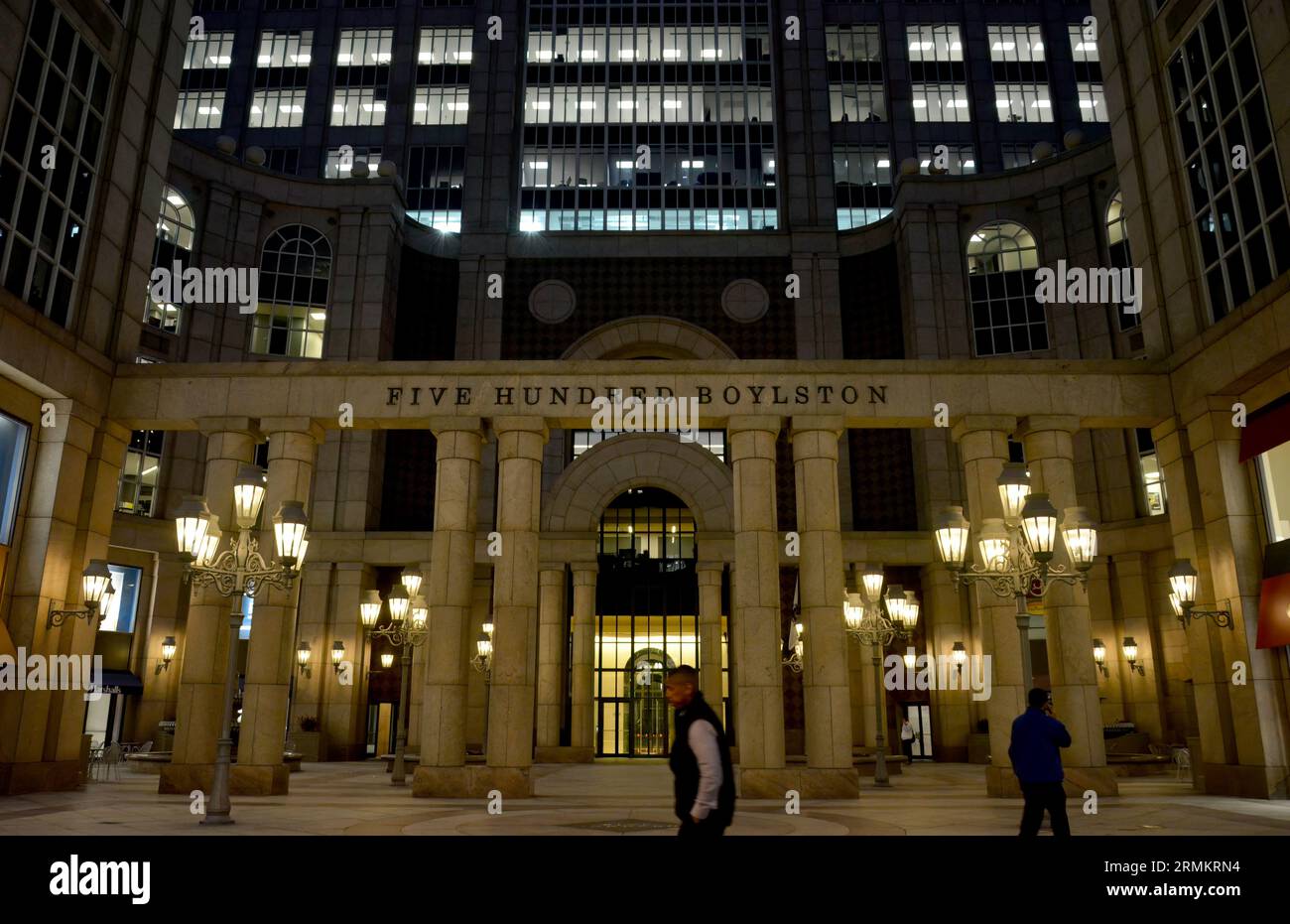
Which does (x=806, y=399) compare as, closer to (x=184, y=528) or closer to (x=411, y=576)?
(x=411, y=576)

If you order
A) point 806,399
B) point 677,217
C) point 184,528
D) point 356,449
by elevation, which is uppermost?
point 677,217

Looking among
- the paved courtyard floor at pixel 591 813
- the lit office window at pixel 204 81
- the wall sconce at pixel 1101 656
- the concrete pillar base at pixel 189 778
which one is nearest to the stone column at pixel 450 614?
the paved courtyard floor at pixel 591 813

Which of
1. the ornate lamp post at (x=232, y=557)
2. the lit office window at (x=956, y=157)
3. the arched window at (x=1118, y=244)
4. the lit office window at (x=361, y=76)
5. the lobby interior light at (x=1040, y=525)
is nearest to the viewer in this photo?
the lobby interior light at (x=1040, y=525)

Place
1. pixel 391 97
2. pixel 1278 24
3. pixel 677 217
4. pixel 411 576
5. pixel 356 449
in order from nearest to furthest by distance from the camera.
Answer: pixel 1278 24
pixel 411 576
pixel 356 449
pixel 677 217
pixel 391 97

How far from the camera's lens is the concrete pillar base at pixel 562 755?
3325cm

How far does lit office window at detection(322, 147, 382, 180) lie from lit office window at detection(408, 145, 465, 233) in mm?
2167

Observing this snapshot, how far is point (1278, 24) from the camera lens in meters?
16.1

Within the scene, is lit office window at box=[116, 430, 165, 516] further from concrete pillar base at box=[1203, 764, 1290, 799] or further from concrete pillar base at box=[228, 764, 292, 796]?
concrete pillar base at box=[1203, 764, 1290, 799]

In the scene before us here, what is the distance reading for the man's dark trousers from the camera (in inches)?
372

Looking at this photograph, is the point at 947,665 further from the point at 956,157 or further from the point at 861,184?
the point at 956,157

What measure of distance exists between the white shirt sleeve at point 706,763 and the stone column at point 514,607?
1132 centimetres

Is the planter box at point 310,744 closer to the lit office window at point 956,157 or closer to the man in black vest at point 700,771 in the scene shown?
the man in black vest at point 700,771
